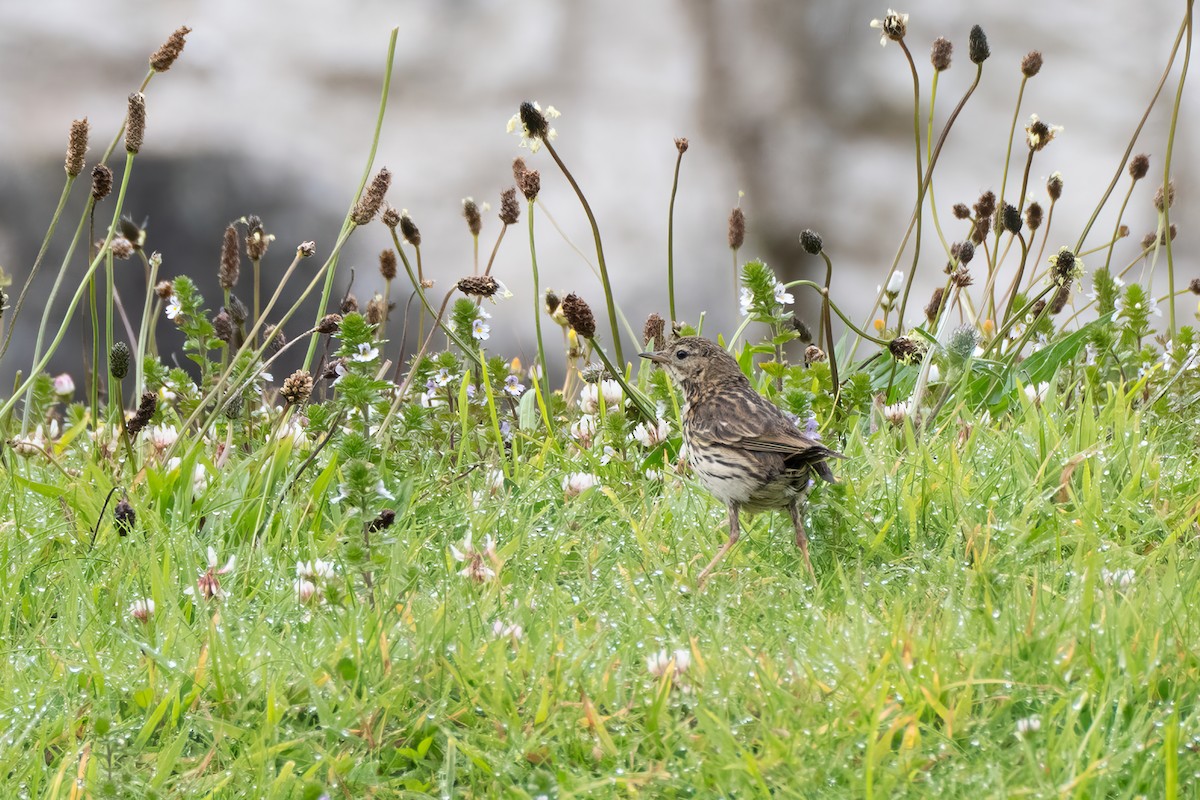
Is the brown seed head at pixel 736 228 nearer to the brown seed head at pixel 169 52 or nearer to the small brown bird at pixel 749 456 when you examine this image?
the small brown bird at pixel 749 456

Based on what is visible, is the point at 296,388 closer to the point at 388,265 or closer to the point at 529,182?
the point at 529,182

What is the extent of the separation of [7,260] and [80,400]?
1.00 metres

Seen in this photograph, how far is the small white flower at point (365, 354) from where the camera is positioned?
12.6 ft

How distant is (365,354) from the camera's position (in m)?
3.90

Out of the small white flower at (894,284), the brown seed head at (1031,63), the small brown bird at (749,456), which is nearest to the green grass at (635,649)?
the small brown bird at (749,456)

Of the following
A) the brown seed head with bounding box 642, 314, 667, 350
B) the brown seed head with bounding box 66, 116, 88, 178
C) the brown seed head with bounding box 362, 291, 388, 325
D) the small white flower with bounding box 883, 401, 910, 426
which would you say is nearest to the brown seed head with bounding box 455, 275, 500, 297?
the brown seed head with bounding box 66, 116, 88, 178

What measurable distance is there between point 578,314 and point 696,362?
52 cm

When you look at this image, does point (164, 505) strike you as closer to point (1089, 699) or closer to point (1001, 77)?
point (1089, 699)

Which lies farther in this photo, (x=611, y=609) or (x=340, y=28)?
(x=340, y=28)

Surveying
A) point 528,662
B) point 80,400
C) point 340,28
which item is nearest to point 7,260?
point 80,400

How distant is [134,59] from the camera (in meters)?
7.90

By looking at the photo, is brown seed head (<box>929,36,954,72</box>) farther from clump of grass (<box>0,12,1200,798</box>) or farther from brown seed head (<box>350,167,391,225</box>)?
brown seed head (<box>350,167,391,225</box>)

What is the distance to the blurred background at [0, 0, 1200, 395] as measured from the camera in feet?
25.1

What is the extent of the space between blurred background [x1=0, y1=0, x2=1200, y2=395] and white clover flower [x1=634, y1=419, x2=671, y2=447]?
2739 mm
